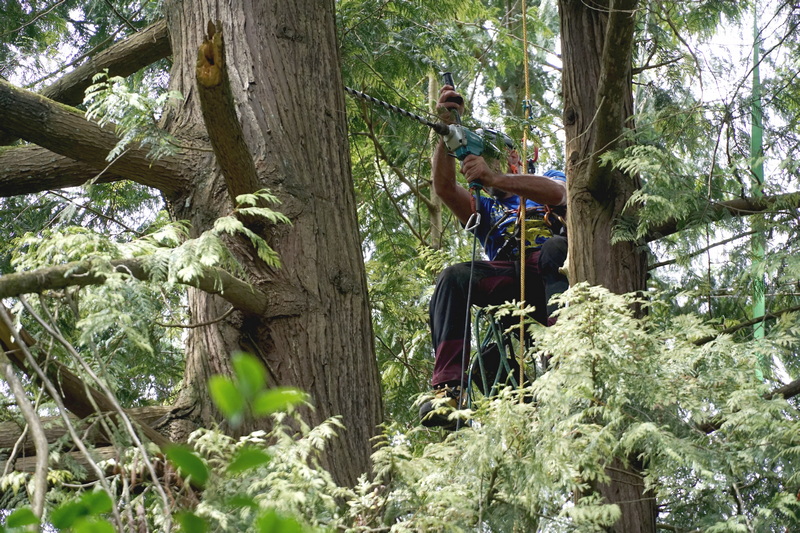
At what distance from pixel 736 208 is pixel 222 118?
7.02 feet

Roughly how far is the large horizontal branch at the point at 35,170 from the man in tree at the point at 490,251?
5.45 ft

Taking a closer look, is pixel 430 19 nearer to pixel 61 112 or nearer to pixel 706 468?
pixel 61 112

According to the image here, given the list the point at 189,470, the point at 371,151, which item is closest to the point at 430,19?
the point at 371,151

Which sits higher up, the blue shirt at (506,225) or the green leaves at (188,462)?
the blue shirt at (506,225)

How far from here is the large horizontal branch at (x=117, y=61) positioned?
425cm

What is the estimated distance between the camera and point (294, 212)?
326 cm

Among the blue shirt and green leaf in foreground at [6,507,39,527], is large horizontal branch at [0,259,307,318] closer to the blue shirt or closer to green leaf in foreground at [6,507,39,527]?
green leaf in foreground at [6,507,39,527]

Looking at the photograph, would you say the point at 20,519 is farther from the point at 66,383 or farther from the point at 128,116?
the point at 128,116

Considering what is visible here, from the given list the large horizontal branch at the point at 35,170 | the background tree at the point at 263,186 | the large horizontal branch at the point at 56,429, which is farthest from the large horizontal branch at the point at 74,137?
the large horizontal branch at the point at 56,429

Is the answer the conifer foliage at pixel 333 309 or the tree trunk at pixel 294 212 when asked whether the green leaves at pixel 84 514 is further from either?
the tree trunk at pixel 294 212

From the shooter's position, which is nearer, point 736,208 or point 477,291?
point 736,208

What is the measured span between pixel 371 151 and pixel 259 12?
3.24 m

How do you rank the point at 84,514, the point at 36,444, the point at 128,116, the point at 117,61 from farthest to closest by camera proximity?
A: the point at 117,61 → the point at 128,116 → the point at 36,444 → the point at 84,514

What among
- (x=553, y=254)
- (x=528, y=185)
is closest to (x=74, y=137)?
(x=528, y=185)
